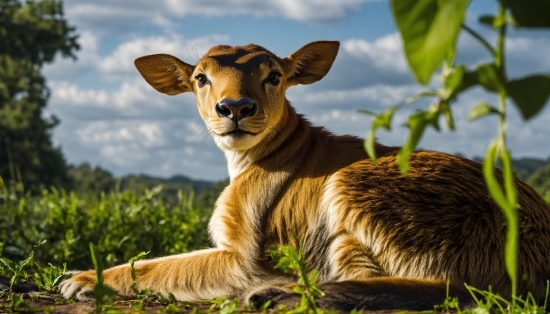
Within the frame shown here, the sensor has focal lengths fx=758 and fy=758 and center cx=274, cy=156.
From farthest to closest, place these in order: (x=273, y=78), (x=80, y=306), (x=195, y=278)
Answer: (x=273, y=78), (x=195, y=278), (x=80, y=306)

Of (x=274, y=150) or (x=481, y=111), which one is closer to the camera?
(x=481, y=111)

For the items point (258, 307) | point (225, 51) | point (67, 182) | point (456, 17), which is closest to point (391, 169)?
point (258, 307)

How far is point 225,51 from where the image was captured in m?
6.73

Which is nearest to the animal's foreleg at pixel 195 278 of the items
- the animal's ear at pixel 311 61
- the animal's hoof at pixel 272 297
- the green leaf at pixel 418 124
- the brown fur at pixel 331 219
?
the brown fur at pixel 331 219

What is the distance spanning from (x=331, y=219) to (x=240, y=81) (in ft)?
5.02

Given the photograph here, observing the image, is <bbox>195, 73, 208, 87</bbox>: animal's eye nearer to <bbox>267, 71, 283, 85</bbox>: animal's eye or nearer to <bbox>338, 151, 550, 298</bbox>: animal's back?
<bbox>267, 71, 283, 85</bbox>: animal's eye

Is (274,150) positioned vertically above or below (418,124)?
below

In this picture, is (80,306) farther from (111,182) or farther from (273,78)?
(111,182)

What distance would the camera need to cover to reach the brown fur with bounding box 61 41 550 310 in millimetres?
4930

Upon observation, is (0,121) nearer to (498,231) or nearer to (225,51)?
(225,51)

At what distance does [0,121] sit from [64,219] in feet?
92.5

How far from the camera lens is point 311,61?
695cm

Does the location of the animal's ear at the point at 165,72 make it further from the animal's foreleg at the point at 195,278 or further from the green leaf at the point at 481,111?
the green leaf at the point at 481,111

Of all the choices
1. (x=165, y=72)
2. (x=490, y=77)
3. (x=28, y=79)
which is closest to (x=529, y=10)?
(x=490, y=77)
